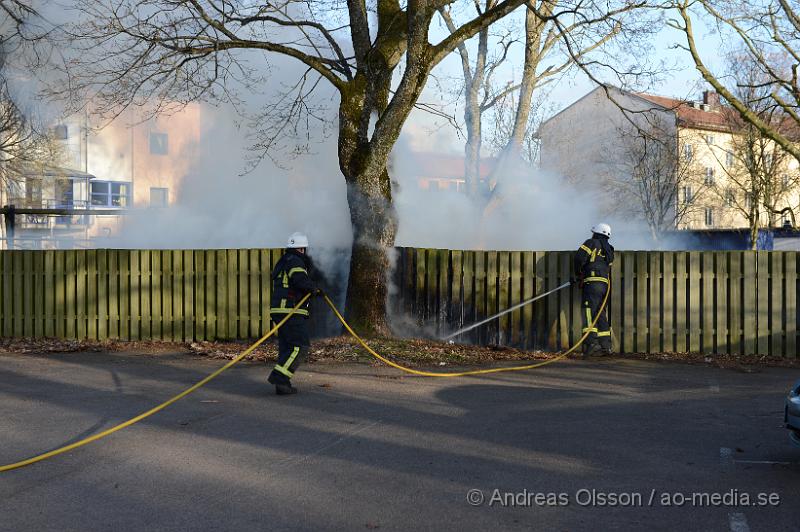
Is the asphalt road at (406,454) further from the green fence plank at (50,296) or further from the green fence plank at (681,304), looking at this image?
the green fence plank at (50,296)

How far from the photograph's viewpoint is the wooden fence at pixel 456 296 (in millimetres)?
11406

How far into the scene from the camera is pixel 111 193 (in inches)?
1022

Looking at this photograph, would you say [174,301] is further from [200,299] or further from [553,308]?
[553,308]

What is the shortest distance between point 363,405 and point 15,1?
11.9 metres

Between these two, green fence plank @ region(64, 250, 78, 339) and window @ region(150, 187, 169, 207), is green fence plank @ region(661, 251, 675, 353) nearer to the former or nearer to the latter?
green fence plank @ region(64, 250, 78, 339)

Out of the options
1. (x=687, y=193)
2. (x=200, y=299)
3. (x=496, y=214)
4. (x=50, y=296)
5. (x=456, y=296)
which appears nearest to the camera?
(x=456, y=296)

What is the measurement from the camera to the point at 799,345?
1123 cm

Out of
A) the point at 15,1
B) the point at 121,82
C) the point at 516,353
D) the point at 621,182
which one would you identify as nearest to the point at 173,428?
the point at 516,353

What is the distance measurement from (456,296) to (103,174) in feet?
54.6

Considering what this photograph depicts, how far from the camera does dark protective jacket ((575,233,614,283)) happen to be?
11.3m

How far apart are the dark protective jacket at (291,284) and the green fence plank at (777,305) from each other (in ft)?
22.2

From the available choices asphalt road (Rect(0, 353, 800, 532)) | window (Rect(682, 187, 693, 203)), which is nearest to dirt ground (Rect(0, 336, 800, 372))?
asphalt road (Rect(0, 353, 800, 532))

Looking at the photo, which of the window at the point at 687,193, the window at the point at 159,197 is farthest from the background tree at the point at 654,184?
the window at the point at 159,197

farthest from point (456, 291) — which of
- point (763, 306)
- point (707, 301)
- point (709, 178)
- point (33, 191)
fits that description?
point (709, 178)
